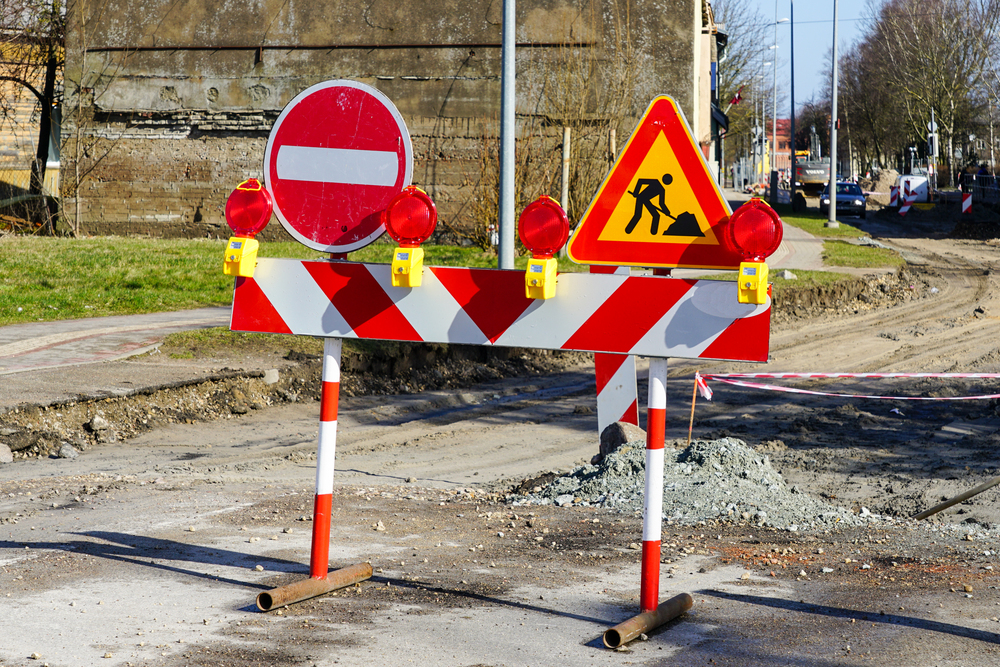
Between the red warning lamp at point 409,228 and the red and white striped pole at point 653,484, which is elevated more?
the red warning lamp at point 409,228

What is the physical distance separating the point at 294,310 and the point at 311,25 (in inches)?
837

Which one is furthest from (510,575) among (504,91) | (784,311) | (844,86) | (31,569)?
(844,86)

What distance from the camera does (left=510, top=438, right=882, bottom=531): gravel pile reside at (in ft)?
19.3

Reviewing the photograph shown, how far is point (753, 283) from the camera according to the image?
3750mm

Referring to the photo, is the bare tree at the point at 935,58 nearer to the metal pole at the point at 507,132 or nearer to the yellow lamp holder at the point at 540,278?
the metal pole at the point at 507,132

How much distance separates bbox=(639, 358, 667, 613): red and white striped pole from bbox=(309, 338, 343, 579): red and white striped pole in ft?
4.50

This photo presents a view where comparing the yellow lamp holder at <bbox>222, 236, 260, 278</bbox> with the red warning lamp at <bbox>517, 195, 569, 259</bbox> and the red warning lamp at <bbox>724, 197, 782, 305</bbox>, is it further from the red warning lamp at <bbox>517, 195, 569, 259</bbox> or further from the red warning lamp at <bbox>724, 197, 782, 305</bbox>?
the red warning lamp at <bbox>724, 197, 782, 305</bbox>

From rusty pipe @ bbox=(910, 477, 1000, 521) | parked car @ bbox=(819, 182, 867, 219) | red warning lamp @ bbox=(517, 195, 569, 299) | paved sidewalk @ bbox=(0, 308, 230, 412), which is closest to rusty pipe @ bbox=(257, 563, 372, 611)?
red warning lamp @ bbox=(517, 195, 569, 299)

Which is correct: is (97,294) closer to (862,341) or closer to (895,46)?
(862,341)

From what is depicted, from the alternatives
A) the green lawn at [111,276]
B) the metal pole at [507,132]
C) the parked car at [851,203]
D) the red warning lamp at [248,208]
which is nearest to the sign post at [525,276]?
the red warning lamp at [248,208]

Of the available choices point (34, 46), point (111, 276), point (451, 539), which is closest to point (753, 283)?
point (451, 539)

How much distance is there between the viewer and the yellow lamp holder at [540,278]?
395 centimetres

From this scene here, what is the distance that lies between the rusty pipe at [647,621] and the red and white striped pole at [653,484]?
0.05m

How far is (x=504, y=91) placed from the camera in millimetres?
12414
